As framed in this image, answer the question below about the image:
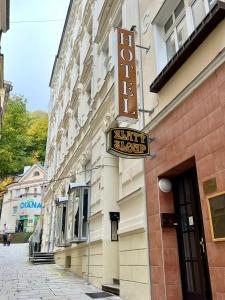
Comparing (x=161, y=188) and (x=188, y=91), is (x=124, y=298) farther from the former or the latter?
(x=188, y=91)

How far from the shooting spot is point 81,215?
1092 centimetres

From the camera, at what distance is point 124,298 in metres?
6.72

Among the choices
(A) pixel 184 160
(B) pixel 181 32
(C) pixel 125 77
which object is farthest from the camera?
(C) pixel 125 77

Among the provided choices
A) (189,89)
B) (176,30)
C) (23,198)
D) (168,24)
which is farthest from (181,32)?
(23,198)

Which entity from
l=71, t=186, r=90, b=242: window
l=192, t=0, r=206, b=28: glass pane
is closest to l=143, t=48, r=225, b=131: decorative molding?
l=192, t=0, r=206, b=28: glass pane

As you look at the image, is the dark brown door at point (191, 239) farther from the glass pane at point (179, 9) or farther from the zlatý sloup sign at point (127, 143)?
the glass pane at point (179, 9)

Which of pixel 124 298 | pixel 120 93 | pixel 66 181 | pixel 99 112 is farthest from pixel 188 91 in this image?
pixel 66 181

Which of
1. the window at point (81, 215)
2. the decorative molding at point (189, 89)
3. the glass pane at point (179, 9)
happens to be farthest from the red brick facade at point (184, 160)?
the window at point (81, 215)

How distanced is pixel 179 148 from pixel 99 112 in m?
5.59

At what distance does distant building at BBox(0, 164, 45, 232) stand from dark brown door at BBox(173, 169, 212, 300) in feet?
153

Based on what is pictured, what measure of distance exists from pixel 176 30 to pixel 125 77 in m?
1.47

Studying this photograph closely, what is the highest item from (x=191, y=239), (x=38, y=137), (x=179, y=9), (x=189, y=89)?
(x=38, y=137)

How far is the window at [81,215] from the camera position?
10.6 meters

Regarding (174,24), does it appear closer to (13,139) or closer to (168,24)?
(168,24)
